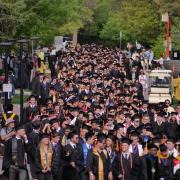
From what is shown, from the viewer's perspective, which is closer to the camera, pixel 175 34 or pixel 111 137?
pixel 111 137

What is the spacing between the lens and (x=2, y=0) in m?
37.1

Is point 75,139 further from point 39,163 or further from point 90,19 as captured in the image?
point 90,19

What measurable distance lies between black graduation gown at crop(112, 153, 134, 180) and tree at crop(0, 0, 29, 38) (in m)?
19.5

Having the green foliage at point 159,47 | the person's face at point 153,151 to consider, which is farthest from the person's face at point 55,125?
the green foliage at point 159,47

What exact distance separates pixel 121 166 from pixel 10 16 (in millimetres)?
20200

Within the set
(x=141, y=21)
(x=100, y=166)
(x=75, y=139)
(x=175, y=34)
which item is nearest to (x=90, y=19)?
(x=141, y=21)

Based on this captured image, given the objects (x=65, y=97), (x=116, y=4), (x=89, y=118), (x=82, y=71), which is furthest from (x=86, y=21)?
(x=89, y=118)

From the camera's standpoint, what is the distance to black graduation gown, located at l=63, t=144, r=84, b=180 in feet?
57.8

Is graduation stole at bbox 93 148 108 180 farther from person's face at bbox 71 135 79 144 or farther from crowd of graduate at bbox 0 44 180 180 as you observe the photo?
person's face at bbox 71 135 79 144

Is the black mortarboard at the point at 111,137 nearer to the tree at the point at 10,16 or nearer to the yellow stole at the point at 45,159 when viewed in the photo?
the yellow stole at the point at 45,159

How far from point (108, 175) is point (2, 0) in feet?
69.6

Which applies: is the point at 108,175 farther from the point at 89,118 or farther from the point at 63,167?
the point at 89,118

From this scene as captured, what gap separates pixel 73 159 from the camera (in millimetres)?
17625

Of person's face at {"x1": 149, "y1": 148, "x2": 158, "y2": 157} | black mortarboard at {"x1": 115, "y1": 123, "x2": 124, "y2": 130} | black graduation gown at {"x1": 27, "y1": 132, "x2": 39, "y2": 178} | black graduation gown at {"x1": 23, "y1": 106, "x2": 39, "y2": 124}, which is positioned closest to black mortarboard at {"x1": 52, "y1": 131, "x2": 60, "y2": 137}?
black graduation gown at {"x1": 27, "y1": 132, "x2": 39, "y2": 178}
